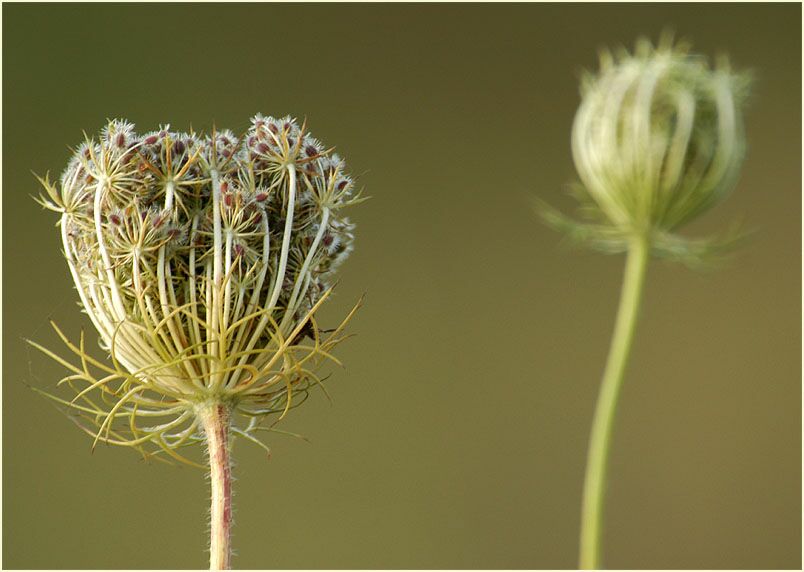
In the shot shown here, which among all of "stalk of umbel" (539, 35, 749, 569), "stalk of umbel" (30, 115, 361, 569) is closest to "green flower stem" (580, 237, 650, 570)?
"stalk of umbel" (539, 35, 749, 569)

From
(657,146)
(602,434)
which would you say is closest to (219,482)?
(602,434)

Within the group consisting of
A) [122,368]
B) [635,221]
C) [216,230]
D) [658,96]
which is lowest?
[122,368]

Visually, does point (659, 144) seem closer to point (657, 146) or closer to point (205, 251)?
point (657, 146)

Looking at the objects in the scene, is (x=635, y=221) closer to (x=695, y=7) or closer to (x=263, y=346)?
(x=263, y=346)

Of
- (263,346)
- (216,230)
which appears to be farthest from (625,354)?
(216,230)

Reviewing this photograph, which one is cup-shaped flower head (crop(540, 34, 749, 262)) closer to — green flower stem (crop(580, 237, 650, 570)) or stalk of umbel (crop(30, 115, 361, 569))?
green flower stem (crop(580, 237, 650, 570))

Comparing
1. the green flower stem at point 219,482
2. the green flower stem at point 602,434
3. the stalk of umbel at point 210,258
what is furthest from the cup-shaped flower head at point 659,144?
the green flower stem at point 219,482

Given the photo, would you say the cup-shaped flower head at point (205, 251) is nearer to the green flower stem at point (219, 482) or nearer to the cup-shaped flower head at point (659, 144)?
the green flower stem at point (219, 482)

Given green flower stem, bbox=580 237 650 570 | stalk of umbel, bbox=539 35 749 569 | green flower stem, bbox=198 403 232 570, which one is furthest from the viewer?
stalk of umbel, bbox=539 35 749 569
